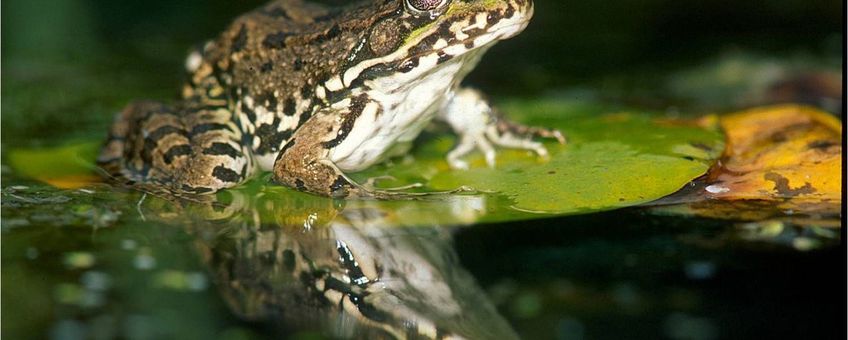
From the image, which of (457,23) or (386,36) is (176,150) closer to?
(386,36)

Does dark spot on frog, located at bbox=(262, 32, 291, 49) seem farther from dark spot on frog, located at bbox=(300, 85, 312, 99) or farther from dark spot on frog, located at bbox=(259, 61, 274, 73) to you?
dark spot on frog, located at bbox=(300, 85, 312, 99)

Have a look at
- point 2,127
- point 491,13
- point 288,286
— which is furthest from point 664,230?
point 2,127

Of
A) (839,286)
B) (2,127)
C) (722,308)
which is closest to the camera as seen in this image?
(722,308)

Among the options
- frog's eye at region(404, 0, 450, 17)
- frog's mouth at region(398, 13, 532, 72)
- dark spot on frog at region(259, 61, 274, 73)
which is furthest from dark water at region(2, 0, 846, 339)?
frog's eye at region(404, 0, 450, 17)

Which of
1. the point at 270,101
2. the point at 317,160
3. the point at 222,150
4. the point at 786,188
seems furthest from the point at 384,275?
the point at 786,188

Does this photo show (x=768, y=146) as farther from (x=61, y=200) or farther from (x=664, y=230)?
(x=61, y=200)

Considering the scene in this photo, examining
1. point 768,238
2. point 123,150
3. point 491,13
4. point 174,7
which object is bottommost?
point 768,238
